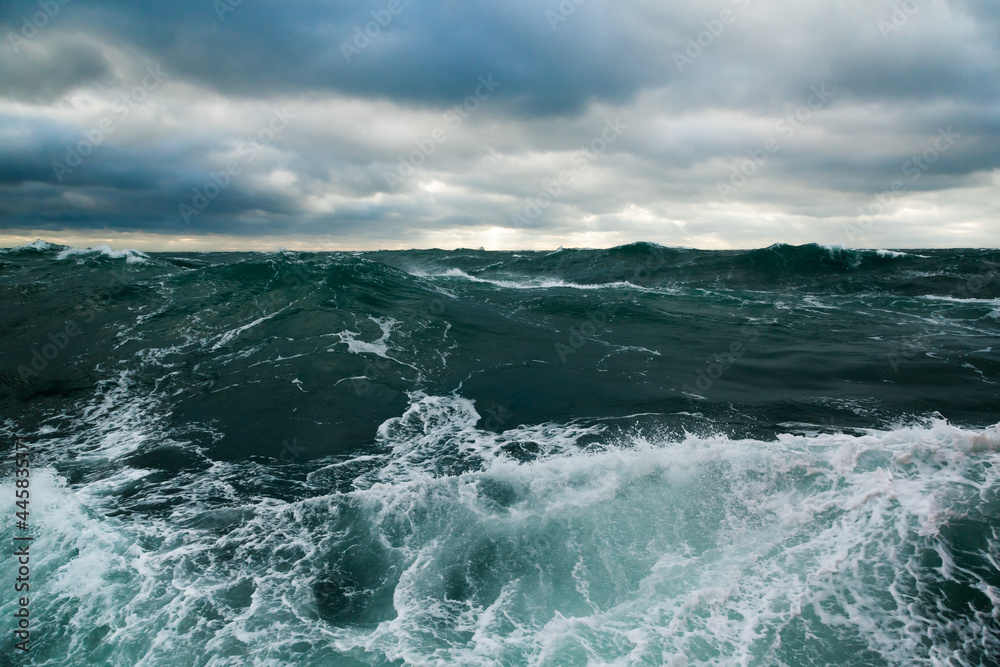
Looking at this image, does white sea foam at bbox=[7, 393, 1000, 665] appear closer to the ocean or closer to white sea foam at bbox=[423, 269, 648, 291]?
the ocean

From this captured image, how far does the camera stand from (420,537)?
21.6ft

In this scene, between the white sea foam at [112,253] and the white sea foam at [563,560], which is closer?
the white sea foam at [563,560]

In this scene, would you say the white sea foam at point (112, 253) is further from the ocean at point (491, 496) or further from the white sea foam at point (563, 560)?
the white sea foam at point (563, 560)

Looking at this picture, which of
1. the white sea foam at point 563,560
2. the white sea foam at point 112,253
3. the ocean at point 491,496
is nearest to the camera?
the white sea foam at point 563,560

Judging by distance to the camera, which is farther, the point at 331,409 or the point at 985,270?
the point at 985,270

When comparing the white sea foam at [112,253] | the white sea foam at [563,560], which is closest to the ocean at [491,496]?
the white sea foam at [563,560]

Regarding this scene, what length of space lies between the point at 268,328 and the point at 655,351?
505 inches

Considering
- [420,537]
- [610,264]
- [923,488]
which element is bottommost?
[420,537]

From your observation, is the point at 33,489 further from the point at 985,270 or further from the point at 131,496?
the point at 985,270

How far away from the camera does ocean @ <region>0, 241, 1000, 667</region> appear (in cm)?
506

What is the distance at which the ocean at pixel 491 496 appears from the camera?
199 inches

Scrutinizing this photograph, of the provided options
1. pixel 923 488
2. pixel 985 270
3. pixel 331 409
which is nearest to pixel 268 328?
pixel 331 409

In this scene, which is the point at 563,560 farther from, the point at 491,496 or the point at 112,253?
the point at 112,253

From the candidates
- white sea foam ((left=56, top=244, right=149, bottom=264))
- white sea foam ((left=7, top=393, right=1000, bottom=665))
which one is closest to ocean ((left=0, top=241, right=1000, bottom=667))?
white sea foam ((left=7, top=393, right=1000, bottom=665))
